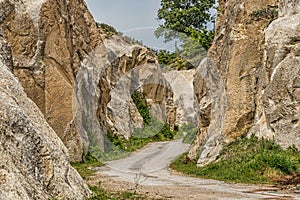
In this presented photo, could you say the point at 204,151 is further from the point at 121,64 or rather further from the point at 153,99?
the point at 153,99

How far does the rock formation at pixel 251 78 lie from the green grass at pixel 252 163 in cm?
52

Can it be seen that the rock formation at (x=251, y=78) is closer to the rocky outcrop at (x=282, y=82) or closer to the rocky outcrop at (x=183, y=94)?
the rocky outcrop at (x=282, y=82)

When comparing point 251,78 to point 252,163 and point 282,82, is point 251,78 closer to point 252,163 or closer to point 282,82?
point 282,82

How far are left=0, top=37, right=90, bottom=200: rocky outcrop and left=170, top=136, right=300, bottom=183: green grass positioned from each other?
7.16 meters

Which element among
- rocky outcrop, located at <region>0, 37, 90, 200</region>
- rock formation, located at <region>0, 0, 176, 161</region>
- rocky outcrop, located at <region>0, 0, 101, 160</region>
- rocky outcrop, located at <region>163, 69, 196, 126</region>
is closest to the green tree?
rocky outcrop, located at <region>163, 69, 196, 126</region>

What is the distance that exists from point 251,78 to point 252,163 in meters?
5.86

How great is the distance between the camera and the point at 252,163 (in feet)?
49.4

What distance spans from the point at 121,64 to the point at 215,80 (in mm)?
14584

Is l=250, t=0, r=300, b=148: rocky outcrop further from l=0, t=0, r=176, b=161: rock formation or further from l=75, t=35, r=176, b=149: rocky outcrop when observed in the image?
l=75, t=35, r=176, b=149: rocky outcrop

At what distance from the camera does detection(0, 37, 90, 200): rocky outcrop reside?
243 inches

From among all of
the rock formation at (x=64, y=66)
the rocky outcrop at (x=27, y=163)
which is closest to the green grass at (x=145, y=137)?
the rock formation at (x=64, y=66)

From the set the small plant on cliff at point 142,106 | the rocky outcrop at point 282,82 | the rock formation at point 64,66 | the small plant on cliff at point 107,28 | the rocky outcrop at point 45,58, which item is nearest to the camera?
the rocky outcrop at point 282,82

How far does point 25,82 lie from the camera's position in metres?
21.3

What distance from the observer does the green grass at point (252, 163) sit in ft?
46.9
